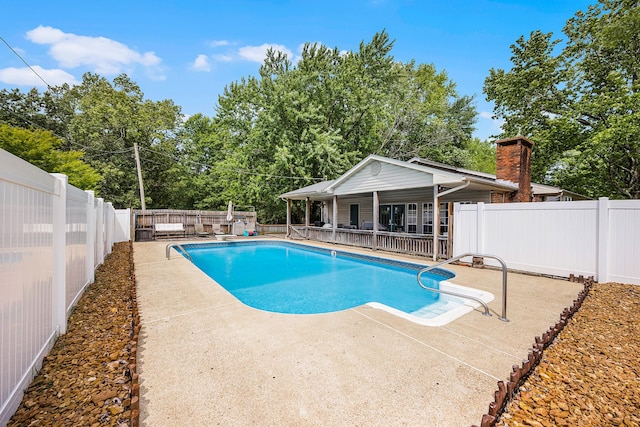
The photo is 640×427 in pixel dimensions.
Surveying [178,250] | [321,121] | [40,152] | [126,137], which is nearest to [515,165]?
[178,250]

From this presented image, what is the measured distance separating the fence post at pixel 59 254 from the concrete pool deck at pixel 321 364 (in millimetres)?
937

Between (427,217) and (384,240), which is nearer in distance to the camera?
(384,240)

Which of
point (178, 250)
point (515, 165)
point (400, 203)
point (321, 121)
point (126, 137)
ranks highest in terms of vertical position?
point (321, 121)

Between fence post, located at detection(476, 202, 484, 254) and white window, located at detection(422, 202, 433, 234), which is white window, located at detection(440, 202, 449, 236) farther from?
fence post, located at detection(476, 202, 484, 254)

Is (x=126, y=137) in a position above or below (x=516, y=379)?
above

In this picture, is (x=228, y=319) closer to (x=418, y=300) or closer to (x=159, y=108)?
(x=418, y=300)

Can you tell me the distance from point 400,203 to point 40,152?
758 inches

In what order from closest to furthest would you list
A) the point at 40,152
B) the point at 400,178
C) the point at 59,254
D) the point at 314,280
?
the point at 59,254, the point at 314,280, the point at 400,178, the point at 40,152

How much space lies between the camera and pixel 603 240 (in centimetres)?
624

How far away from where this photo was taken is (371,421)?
2178 millimetres

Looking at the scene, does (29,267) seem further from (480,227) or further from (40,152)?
(40,152)

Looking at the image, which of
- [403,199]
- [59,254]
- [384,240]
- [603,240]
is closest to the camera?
[59,254]

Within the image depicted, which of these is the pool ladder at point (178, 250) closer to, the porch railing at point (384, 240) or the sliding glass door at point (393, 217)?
the porch railing at point (384, 240)

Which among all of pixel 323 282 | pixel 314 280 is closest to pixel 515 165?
pixel 323 282
